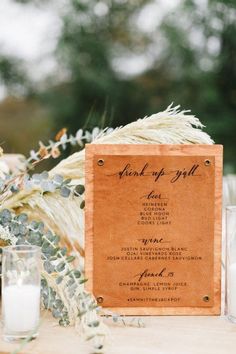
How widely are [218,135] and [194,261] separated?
249 inches

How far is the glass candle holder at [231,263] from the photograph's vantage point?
93cm

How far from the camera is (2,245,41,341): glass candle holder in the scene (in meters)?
0.82

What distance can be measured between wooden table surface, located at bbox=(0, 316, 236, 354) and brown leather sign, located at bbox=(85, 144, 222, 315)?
0.05m

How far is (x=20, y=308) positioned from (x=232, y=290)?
350 millimetres

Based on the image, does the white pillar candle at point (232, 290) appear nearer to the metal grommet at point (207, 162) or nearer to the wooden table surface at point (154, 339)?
the wooden table surface at point (154, 339)

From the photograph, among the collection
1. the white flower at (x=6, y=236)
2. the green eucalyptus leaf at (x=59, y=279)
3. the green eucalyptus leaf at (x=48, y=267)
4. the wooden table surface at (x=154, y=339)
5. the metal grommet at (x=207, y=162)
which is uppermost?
the metal grommet at (x=207, y=162)

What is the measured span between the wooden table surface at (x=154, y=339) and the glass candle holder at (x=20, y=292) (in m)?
0.02

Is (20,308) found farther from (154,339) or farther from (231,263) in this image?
(231,263)

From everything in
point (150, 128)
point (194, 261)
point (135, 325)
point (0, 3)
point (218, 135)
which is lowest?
point (135, 325)

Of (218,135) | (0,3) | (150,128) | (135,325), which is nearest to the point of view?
(135,325)

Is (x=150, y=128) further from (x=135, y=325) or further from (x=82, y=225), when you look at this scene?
(x=135, y=325)

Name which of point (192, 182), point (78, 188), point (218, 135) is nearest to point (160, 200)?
point (192, 182)

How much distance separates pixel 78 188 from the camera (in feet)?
3.44

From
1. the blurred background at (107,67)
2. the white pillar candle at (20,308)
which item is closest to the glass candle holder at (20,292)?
the white pillar candle at (20,308)
